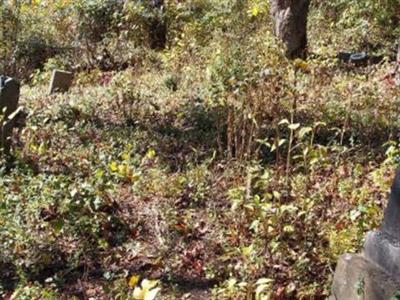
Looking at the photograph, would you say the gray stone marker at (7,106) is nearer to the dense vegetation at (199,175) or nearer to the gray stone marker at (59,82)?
the dense vegetation at (199,175)

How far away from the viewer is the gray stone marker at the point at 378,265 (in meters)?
3.11

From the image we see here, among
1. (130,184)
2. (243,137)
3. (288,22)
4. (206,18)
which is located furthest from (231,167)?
(206,18)

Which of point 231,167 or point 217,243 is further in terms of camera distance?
point 231,167

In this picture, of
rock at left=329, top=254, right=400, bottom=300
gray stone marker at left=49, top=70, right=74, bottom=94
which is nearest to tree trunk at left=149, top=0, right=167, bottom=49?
gray stone marker at left=49, top=70, right=74, bottom=94

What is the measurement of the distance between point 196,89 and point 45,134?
234 centimetres

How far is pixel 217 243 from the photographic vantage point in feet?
14.4

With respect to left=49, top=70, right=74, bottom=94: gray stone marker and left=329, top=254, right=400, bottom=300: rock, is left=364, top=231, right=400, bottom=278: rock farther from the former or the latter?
left=49, top=70, right=74, bottom=94: gray stone marker

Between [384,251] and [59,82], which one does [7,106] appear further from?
[384,251]

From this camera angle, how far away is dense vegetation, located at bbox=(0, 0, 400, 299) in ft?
13.3

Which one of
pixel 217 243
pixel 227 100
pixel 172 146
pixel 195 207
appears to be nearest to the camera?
pixel 217 243

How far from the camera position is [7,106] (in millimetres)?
5977

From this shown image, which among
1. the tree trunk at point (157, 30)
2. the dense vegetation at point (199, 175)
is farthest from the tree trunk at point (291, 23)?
the tree trunk at point (157, 30)

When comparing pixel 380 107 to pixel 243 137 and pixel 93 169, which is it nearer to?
pixel 243 137

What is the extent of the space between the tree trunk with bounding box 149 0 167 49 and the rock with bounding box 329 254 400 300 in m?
8.60
